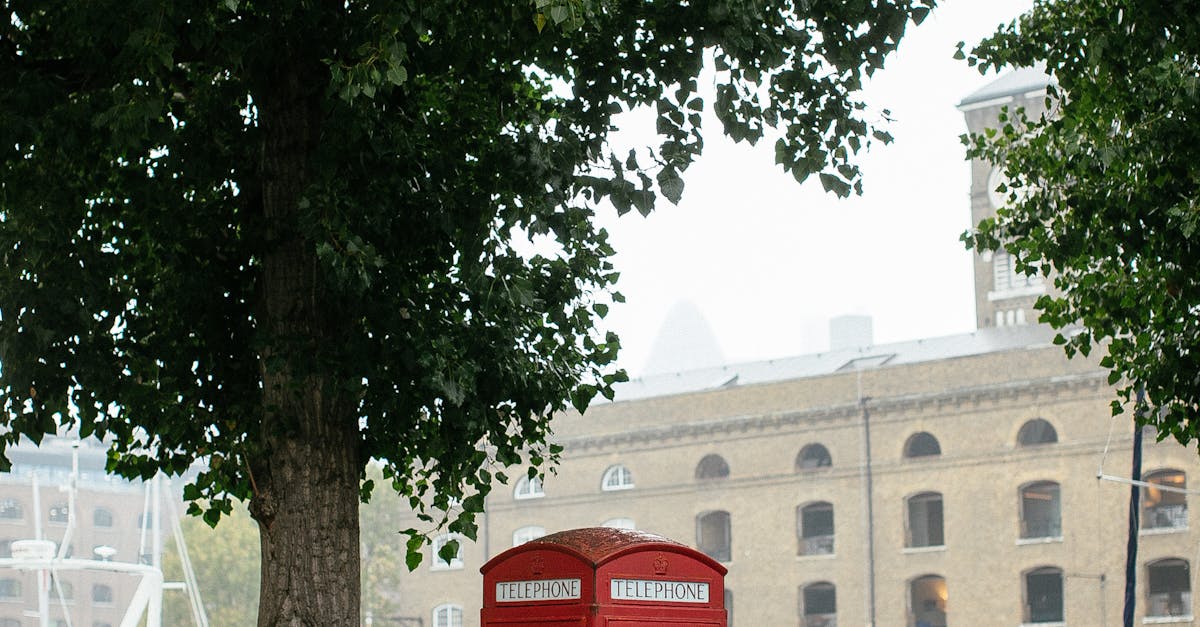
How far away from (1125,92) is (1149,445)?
3347 centimetres

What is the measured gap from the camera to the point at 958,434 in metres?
48.3

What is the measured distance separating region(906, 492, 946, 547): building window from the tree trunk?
41.0 meters

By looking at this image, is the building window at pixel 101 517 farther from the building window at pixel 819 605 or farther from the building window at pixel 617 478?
the building window at pixel 819 605

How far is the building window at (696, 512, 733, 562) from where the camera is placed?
53969mm

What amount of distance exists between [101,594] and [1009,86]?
4608 centimetres

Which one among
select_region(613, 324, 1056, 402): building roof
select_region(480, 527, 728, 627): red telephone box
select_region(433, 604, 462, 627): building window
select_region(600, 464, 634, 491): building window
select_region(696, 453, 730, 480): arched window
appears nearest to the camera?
select_region(480, 527, 728, 627): red telephone box

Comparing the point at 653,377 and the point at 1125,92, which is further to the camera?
the point at 653,377

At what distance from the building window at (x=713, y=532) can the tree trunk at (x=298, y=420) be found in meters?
44.8

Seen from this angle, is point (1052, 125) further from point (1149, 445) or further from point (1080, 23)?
point (1149, 445)

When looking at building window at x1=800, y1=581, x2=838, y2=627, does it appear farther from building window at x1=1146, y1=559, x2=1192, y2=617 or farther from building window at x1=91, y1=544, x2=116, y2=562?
building window at x1=91, y1=544, x2=116, y2=562

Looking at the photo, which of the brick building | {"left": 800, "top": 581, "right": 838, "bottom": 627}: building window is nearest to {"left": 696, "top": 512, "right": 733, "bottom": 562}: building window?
the brick building

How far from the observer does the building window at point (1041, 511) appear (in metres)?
46.5

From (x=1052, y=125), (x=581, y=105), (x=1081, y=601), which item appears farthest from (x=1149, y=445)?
(x=581, y=105)

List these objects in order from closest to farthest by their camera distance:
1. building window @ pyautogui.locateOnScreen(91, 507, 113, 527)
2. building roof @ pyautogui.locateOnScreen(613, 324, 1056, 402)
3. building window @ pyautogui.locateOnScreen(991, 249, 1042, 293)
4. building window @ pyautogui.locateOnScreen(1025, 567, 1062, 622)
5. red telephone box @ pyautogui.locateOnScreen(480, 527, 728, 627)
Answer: red telephone box @ pyautogui.locateOnScreen(480, 527, 728, 627) < building window @ pyautogui.locateOnScreen(1025, 567, 1062, 622) < building roof @ pyautogui.locateOnScreen(613, 324, 1056, 402) < building window @ pyautogui.locateOnScreen(991, 249, 1042, 293) < building window @ pyautogui.locateOnScreen(91, 507, 113, 527)
